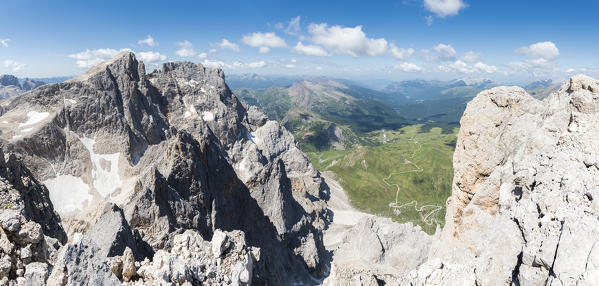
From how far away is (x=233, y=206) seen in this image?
216 ft

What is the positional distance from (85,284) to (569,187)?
23.9 metres

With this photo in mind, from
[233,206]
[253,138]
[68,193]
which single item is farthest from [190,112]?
[233,206]

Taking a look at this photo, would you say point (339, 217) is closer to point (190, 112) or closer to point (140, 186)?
point (190, 112)

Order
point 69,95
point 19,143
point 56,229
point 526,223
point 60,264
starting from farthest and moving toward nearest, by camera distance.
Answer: point 69,95 < point 19,143 < point 56,229 < point 526,223 < point 60,264

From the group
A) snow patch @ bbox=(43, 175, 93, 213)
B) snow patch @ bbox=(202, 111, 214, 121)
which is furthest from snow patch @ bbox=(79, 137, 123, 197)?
snow patch @ bbox=(202, 111, 214, 121)

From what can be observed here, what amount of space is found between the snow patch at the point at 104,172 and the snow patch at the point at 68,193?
297cm

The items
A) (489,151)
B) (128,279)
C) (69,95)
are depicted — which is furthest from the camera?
(69,95)

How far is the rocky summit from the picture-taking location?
1400 centimetres

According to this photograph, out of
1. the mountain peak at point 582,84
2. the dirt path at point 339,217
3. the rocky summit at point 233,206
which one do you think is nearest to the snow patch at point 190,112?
the rocky summit at point 233,206

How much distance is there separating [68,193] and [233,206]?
142 feet

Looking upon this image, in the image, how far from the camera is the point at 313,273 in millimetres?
73062

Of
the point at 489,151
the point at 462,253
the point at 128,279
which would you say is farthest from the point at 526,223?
the point at 128,279

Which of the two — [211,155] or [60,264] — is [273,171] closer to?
[211,155]

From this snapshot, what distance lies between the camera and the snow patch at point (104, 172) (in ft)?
254
